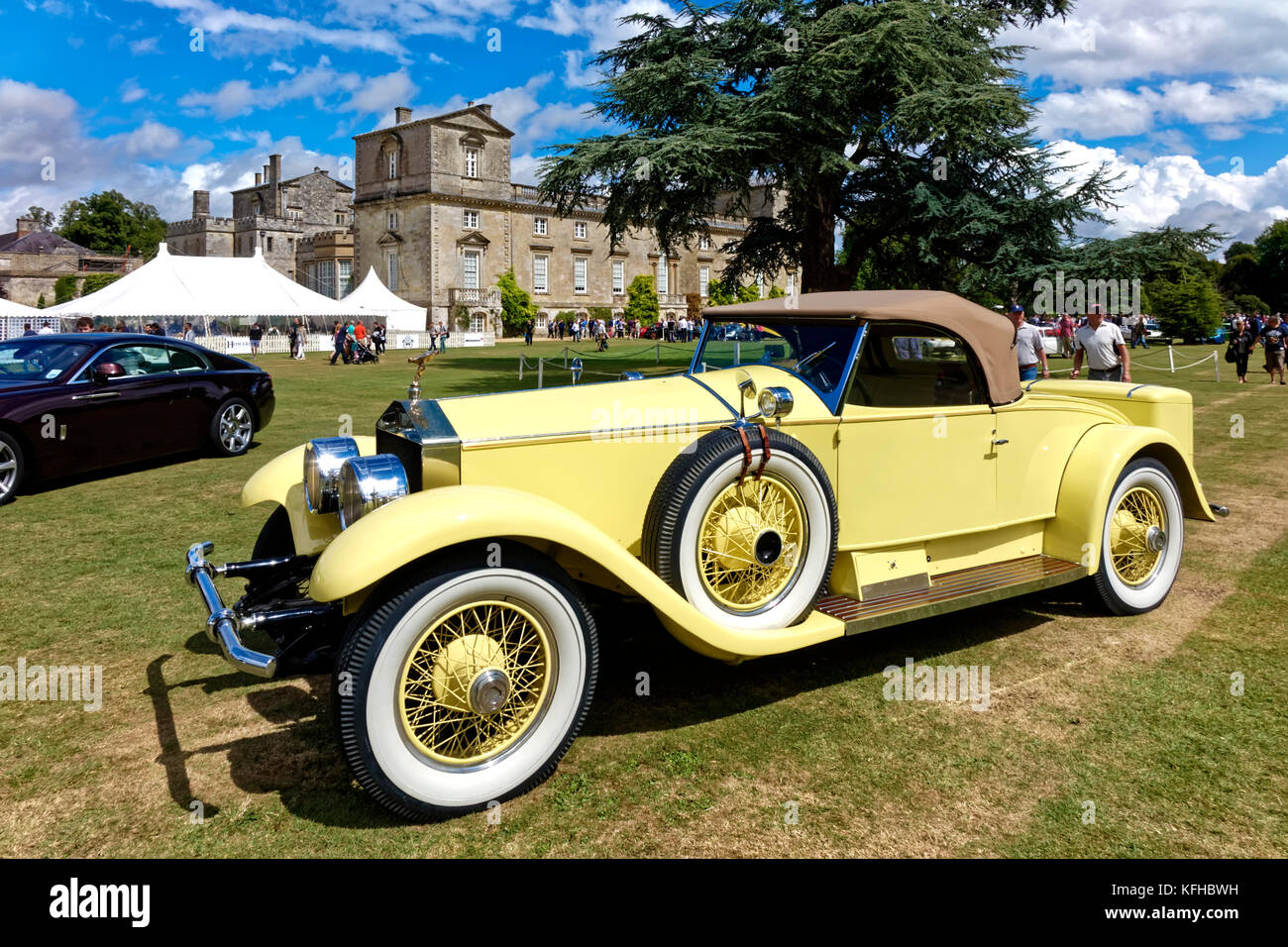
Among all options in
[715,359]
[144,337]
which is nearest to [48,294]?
[144,337]

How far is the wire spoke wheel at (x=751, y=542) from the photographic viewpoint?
4000mm

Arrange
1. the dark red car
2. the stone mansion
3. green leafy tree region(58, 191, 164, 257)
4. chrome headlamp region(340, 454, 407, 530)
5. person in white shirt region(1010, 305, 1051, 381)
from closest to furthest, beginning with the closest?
1. chrome headlamp region(340, 454, 407, 530)
2. the dark red car
3. person in white shirt region(1010, 305, 1051, 381)
4. the stone mansion
5. green leafy tree region(58, 191, 164, 257)

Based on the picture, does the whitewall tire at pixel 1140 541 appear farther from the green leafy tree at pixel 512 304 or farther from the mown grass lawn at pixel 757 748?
the green leafy tree at pixel 512 304

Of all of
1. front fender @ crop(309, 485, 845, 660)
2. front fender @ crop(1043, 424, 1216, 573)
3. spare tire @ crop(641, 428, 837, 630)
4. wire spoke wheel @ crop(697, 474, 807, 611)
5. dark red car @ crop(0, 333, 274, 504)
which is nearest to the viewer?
front fender @ crop(309, 485, 845, 660)

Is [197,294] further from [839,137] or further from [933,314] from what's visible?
[933,314]

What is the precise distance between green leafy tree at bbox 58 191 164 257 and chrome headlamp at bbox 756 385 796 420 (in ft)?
337

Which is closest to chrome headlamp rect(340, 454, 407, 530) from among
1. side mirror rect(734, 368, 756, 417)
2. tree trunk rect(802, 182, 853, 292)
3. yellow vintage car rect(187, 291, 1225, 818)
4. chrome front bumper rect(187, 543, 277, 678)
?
yellow vintage car rect(187, 291, 1225, 818)

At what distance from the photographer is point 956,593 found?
457 centimetres

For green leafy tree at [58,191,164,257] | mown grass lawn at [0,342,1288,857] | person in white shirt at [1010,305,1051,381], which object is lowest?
mown grass lawn at [0,342,1288,857]

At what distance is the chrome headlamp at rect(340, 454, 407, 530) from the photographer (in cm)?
369

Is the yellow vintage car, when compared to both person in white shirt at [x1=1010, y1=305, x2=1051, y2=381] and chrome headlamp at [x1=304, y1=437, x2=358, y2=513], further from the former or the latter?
person in white shirt at [x1=1010, y1=305, x2=1051, y2=381]

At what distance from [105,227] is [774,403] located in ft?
350

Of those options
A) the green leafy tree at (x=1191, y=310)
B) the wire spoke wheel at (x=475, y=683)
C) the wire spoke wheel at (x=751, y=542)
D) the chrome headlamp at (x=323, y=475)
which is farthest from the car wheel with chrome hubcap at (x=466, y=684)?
the green leafy tree at (x=1191, y=310)

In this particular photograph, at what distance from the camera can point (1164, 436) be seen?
219 inches
